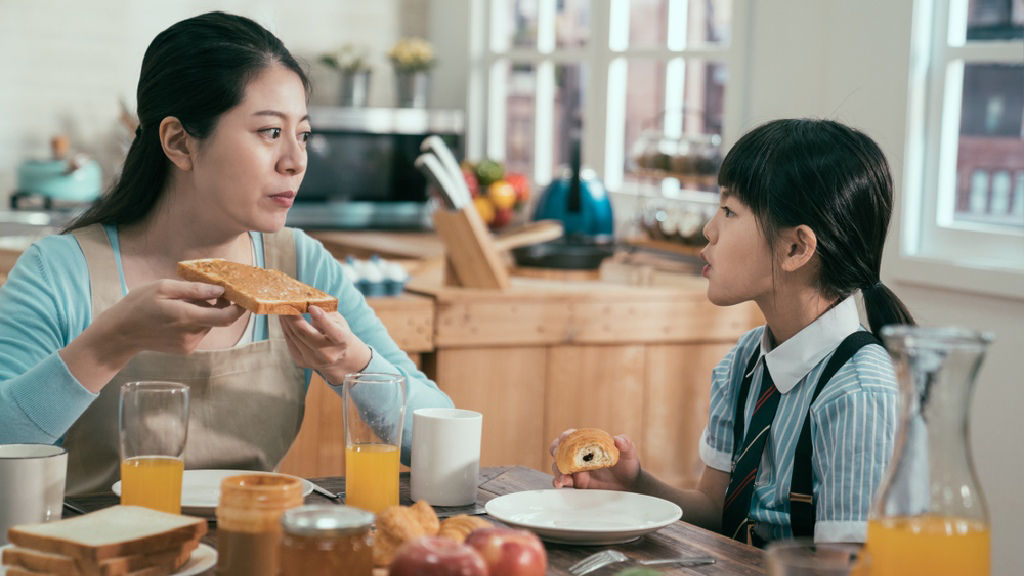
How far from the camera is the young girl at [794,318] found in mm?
1570

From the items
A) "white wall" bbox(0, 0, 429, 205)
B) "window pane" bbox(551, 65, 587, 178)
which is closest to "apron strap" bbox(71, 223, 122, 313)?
"window pane" bbox(551, 65, 587, 178)

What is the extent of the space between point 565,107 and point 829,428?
3.47m

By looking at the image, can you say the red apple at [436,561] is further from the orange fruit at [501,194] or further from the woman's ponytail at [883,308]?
the orange fruit at [501,194]

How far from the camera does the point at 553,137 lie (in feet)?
16.5

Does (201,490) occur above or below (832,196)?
below

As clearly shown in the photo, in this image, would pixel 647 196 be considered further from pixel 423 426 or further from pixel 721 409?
pixel 423 426

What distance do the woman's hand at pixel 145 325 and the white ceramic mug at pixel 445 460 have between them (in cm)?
28

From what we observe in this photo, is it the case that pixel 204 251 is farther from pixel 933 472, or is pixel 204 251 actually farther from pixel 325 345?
pixel 933 472

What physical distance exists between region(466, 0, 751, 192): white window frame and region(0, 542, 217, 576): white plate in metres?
2.83

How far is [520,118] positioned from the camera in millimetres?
5211

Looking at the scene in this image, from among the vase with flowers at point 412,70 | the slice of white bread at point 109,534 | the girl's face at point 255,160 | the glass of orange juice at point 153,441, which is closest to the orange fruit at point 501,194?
the vase with flowers at point 412,70

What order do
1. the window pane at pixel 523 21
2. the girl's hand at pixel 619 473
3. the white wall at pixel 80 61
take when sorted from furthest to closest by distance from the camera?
the window pane at pixel 523 21 < the white wall at pixel 80 61 < the girl's hand at pixel 619 473

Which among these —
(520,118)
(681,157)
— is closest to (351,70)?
(520,118)

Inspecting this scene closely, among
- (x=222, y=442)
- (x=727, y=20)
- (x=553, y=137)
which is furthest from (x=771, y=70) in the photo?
(x=222, y=442)
